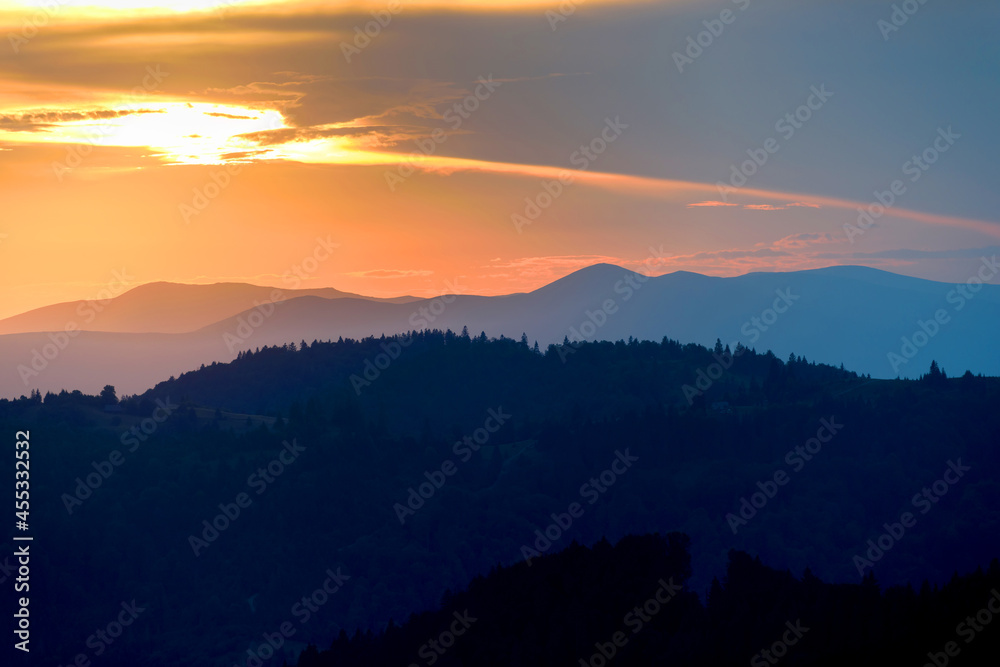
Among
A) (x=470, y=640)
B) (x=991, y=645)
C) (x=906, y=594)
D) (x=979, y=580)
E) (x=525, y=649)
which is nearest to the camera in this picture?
(x=991, y=645)

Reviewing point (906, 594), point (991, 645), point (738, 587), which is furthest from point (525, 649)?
point (991, 645)

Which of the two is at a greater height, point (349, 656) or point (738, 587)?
point (738, 587)

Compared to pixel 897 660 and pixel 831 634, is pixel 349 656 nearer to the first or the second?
pixel 831 634

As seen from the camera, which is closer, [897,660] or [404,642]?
[897,660]

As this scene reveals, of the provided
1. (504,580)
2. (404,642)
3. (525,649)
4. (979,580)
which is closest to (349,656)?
(404,642)

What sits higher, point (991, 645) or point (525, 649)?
point (991, 645)

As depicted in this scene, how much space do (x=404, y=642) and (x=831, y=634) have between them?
5374cm

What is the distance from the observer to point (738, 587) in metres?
93.0

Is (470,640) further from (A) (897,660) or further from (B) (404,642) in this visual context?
(A) (897,660)

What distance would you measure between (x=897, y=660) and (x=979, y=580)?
1268 cm

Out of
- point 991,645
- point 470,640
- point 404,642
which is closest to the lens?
point 991,645

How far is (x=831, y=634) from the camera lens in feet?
263

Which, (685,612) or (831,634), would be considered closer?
(831,634)

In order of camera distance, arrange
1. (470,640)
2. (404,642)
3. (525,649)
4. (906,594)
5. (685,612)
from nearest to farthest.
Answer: (906,594) → (685,612) → (525,649) → (470,640) → (404,642)
